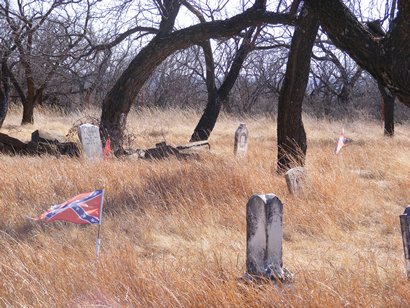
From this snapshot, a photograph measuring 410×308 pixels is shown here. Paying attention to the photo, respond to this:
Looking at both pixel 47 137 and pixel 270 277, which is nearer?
pixel 270 277

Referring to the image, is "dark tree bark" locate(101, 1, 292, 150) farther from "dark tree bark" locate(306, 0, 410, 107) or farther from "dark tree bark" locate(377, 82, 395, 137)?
"dark tree bark" locate(377, 82, 395, 137)

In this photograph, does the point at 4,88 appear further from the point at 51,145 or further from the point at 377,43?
the point at 377,43

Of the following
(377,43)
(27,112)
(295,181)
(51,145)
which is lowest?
(295,181)

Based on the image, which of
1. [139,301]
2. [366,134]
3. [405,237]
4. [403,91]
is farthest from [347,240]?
[366,134]

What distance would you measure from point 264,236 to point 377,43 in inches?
91.2

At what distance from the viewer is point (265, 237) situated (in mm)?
3553

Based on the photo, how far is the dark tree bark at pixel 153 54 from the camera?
10625 millimetres

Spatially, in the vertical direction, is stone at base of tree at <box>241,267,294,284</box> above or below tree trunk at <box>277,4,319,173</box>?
below

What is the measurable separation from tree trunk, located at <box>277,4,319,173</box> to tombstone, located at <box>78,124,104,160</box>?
110 inches

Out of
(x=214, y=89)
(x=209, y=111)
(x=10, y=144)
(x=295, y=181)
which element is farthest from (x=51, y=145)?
(x=295, y=181)

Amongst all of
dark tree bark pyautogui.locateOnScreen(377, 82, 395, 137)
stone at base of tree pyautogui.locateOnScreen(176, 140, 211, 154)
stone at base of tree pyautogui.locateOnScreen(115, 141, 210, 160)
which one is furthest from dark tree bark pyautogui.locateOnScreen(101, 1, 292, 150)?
dark tree bark pyautogui.locateOnScreen(377, 82, 395, 137)

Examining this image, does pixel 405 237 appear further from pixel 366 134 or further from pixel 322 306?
pixel 366 134

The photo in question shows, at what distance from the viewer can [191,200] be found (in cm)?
607

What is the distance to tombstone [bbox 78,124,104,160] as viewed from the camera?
9062mm
